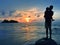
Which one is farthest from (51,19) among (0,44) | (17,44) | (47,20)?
(0,44)

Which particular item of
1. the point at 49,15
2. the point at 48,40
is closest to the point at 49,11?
the point at 49,15

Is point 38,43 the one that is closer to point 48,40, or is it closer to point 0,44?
point 48,40

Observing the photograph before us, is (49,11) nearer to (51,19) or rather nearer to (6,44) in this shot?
(51,19)

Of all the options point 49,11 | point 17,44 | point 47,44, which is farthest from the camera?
point 17,44

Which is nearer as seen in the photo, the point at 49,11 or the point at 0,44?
the point at 49,11

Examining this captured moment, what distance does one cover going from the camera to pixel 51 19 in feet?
42.3

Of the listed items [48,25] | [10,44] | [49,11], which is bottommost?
[10,44]

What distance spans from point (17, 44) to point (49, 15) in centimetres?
304

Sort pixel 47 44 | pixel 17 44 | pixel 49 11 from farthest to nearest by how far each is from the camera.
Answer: pixel 17 44
pixel 49 11
pixel 47 44

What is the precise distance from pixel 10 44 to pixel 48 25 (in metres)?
3.05

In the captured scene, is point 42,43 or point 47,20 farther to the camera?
point 47,20

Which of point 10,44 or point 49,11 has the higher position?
point 49,11

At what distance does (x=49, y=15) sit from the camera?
12.8m

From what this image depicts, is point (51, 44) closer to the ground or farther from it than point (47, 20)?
closer to the ground
